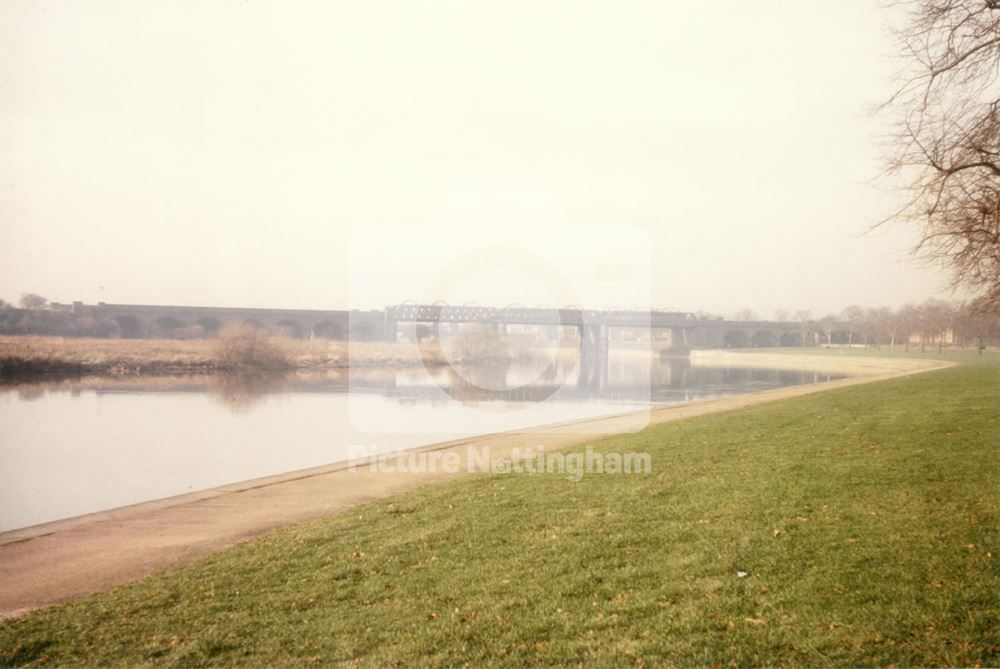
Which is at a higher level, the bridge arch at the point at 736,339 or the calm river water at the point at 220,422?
the bridge arch at the point at 736,339

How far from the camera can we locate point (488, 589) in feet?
22.7

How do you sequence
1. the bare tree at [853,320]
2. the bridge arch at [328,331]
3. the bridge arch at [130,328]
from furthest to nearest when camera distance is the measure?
the bare tree at [853,320] < the bridge arch at [328,331] < the bridge arch at [130,328]

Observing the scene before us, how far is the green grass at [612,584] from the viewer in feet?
17.7

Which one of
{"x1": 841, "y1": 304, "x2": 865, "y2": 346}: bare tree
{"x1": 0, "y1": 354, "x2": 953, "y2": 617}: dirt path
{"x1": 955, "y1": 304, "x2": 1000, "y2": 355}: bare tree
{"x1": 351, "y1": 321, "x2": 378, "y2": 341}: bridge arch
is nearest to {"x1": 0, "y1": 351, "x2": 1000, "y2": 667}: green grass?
{"x1": 0, "y1": 354, "x2": 953, "y2": 617}: dirt path

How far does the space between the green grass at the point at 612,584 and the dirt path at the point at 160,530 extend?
0.90 meters

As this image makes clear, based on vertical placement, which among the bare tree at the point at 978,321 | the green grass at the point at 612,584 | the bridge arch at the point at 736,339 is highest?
the bare tree at the point at 978,321

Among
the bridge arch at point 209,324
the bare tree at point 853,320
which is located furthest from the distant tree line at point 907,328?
the bridge arch at point 209,324

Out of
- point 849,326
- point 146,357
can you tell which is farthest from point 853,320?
point 146,357

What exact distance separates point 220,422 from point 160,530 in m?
19.8

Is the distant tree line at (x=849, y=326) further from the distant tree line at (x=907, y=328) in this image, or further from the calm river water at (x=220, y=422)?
the calm river water at (x=220, y=422)

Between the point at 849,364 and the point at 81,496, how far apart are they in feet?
255

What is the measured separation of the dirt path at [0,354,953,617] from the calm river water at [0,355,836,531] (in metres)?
2.74

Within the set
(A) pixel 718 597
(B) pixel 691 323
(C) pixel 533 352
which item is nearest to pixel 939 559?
(A) pixel 718 597

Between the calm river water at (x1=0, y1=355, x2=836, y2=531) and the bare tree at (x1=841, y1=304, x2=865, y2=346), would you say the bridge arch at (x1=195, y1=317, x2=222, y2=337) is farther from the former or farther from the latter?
the bare tree at (x1=841, y1=304, x2=865, y2=346)
